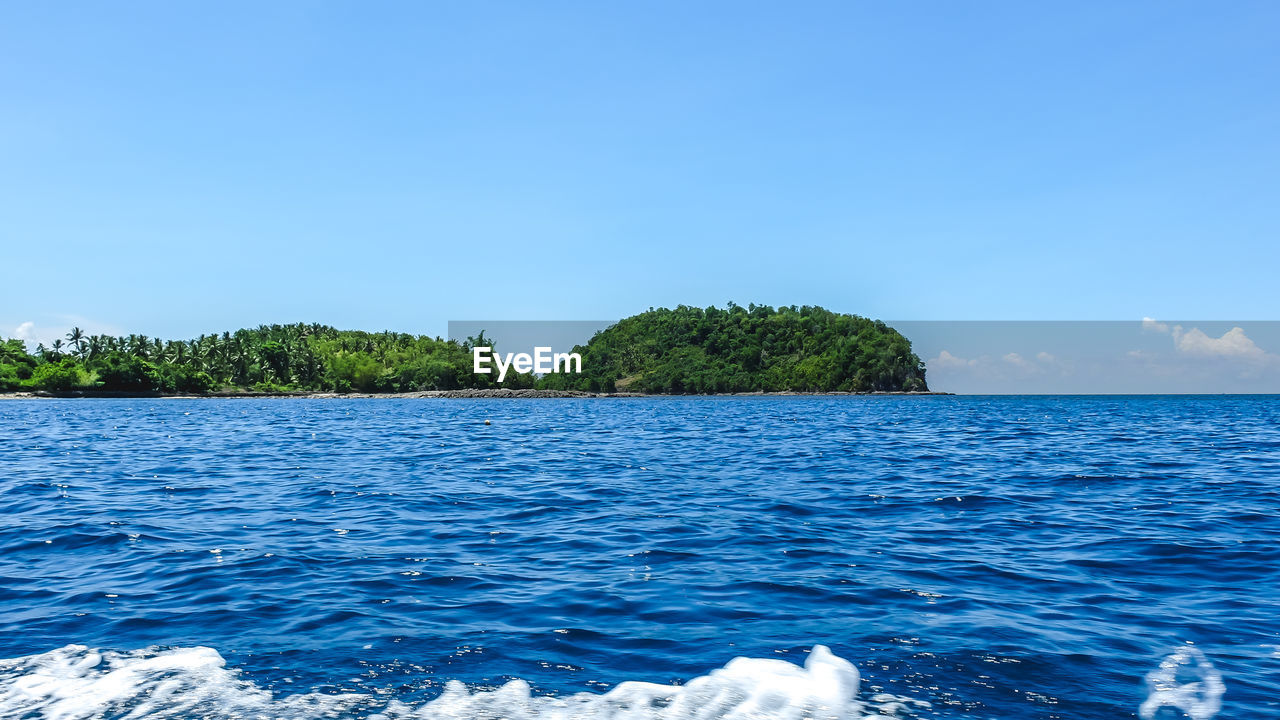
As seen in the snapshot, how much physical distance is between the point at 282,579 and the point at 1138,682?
10713mm

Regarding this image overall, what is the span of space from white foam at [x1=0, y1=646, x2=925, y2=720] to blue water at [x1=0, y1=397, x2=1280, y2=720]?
0.27 ft

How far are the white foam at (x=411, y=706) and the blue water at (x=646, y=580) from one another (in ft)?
0.27

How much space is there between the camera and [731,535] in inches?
588

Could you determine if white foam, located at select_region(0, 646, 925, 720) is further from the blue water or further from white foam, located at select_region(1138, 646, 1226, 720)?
white foam, located at select_region(1138, 646, 1226, 720)

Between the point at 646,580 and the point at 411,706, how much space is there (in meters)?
4.98

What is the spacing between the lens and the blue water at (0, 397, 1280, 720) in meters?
7.79

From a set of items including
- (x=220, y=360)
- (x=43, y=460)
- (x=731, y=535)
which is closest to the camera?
(x=731, y=535)

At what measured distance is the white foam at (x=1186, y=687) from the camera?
7.03 metres

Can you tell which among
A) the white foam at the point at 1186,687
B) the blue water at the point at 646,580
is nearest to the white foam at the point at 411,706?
the blue water at the point at 646,580

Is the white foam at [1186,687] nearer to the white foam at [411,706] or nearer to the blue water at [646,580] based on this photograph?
the blue water at [646,580]

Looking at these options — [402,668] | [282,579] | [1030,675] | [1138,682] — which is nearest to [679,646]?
[402,668]

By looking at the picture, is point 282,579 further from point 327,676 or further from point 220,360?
point 220,360

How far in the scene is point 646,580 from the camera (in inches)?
452

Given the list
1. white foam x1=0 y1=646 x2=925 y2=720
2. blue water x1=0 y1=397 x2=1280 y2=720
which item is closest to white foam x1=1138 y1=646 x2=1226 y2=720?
blue water x1=0 y1=397 x2=1280 y2=720
